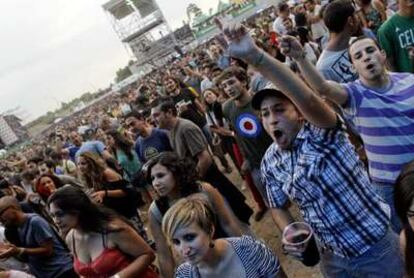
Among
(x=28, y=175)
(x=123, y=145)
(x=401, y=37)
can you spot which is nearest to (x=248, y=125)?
(x=401, y=37)

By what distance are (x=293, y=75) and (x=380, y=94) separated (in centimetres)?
78

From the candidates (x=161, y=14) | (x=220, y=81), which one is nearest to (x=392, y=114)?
(x=220, y=81)

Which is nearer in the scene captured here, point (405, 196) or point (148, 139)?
point (405, 196)

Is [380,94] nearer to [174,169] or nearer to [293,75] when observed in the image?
[293,75]

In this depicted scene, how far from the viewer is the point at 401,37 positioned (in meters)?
3.17

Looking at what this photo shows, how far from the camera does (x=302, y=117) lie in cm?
202

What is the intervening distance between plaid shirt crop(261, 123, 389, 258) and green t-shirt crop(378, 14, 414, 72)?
5.23 feet

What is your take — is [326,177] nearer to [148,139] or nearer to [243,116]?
[243,116]

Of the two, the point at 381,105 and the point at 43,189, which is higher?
the point at 381,105

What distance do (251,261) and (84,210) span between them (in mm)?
1142

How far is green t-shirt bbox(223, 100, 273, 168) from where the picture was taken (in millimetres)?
3879

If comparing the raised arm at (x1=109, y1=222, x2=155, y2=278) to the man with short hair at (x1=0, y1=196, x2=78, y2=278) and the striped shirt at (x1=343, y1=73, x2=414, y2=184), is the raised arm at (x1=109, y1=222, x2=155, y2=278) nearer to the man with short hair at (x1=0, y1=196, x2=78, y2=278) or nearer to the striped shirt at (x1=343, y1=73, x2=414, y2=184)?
the man with short hair at (x1=0, y1=196, x2=78, y2=278)

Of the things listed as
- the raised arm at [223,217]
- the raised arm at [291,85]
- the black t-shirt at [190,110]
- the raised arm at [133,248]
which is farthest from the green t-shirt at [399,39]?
the black t-shirt at [190,110]

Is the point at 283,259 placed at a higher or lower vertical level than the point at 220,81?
lower
